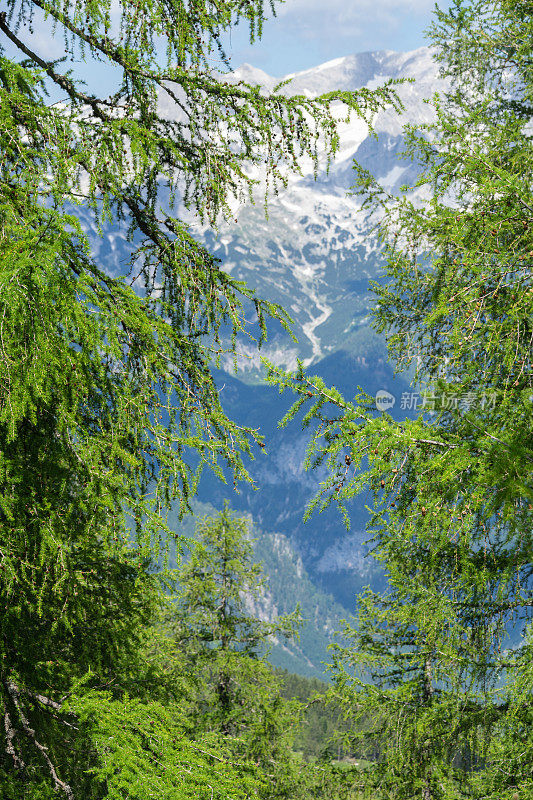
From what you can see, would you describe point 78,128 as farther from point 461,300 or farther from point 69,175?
point 461,300

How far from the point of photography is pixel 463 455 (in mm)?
2932

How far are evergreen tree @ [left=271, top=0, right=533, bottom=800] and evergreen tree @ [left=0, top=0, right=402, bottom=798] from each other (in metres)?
0.91

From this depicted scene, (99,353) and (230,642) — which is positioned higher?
(230,642)

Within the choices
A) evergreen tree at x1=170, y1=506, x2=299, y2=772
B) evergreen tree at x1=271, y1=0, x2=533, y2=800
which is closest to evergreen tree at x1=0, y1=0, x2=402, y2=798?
evergreen tree at x1=271, y1=0, x2=533, y2=800

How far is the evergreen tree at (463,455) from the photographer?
312 cm

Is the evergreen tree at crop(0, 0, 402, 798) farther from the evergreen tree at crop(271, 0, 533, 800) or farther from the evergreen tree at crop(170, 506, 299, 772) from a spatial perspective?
the evergreen tree at crop(170, 506, 299, 772)

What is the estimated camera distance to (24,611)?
3199 millimetres

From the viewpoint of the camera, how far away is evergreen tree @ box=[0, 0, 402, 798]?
264 centimetres

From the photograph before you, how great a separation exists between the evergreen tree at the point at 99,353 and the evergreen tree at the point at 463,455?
2.99 ft

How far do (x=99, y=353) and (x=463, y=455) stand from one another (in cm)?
201

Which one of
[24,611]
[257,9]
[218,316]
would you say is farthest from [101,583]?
[257,9]

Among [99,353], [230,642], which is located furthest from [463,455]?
[230,642]

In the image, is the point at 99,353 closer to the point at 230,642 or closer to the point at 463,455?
the point at 463,455

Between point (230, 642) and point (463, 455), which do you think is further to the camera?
point (230, 642)
